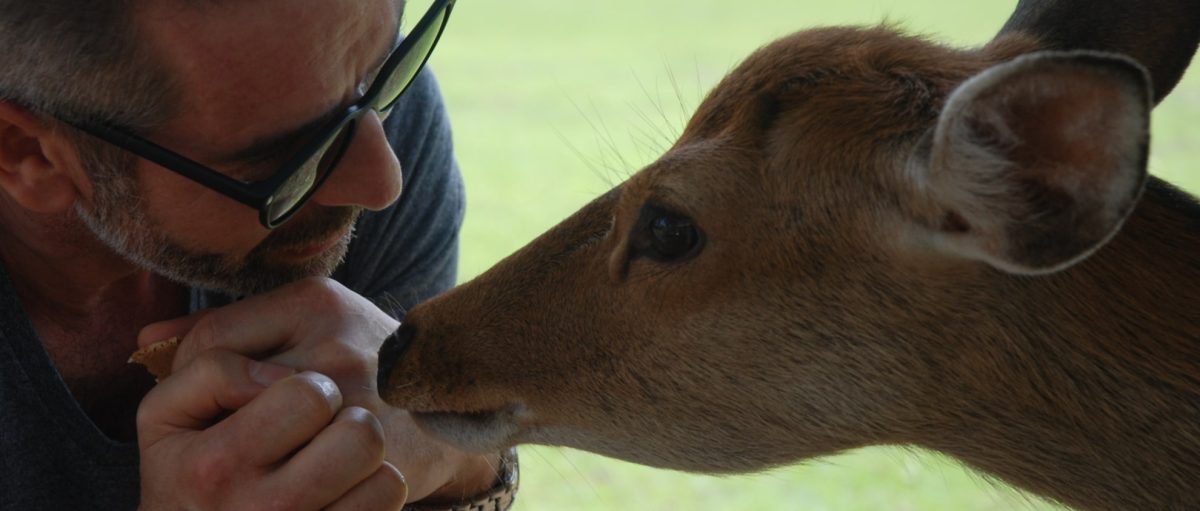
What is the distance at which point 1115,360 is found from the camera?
5.25ft

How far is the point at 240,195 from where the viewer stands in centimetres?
195

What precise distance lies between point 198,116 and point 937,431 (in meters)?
1.13

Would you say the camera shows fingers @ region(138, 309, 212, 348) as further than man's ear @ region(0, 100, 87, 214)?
Yes

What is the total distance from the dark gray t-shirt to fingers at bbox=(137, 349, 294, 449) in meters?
0.24

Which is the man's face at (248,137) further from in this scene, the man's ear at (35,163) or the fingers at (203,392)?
the fingers at (203,392)

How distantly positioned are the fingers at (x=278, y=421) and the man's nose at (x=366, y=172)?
0.32 metres

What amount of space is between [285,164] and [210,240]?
0.72 feet

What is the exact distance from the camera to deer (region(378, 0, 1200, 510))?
5.20 feet

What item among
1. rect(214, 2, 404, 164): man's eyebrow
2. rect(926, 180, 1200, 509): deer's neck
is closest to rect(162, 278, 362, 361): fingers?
rect(214, 2, 404, 164): man's eyebrow

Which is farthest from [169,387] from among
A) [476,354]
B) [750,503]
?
[750,503]

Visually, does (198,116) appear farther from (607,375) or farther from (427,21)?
(607,375)

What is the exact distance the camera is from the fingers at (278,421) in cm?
182

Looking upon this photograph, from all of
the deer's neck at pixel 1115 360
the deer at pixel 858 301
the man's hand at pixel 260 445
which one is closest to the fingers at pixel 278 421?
the man's hand at pixel 260 445

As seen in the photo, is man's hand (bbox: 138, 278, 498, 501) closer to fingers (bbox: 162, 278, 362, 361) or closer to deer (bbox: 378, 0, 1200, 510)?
fingers (bbox: 162, 278, 362, 361)
